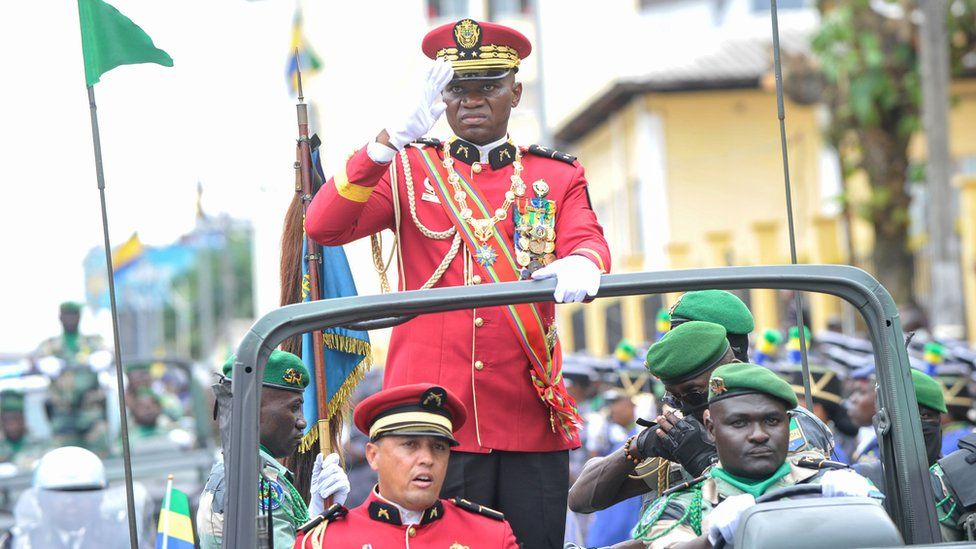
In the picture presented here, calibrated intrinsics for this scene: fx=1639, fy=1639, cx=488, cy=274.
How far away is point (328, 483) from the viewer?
4668 mm

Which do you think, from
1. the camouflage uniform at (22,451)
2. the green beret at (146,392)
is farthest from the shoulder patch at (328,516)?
the green beret at (146,392)

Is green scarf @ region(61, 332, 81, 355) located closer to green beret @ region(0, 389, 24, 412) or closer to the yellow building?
green beret @ region(0, 389, 24, 412)

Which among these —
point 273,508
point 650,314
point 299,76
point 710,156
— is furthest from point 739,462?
point 710,156

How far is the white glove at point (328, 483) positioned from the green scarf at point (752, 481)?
3.54 ft

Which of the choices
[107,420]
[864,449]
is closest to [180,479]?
[107,420]

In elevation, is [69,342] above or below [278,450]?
above

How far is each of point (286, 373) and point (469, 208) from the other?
79 cm

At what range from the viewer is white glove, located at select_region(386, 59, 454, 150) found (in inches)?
179

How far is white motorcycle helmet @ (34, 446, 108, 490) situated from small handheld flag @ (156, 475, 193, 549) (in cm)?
248

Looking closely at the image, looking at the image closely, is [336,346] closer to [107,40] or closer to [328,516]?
[328,516]

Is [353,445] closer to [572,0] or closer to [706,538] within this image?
[706,538]

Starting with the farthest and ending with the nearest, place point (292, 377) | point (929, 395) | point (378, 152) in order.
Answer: point (929, 395)
point (292, 377)
point (378, 152)

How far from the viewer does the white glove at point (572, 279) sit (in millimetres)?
4020

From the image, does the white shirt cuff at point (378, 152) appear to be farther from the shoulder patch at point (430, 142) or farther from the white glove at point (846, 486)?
the white glove at point (846, 486)
